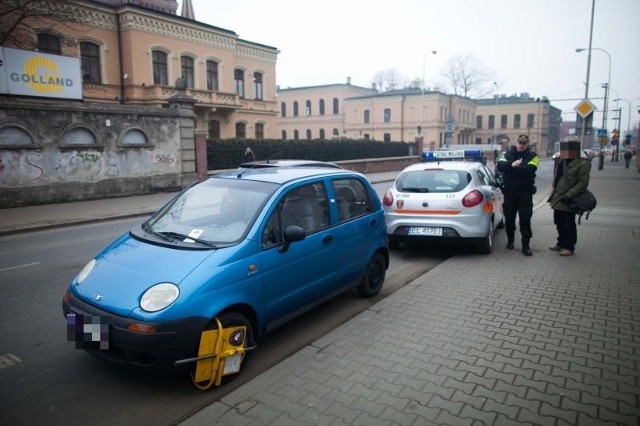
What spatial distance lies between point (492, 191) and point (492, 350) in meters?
4.98

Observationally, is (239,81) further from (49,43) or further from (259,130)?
(49,43)

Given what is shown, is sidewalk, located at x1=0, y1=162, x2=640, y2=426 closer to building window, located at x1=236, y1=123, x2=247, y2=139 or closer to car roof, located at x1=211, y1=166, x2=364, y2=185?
car roof, located at x1=211, y1=166, x2=364, y2=185

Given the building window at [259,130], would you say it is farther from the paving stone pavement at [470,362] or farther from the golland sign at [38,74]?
the paving stone pavement at [470,362]

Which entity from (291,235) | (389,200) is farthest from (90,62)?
(291,235)

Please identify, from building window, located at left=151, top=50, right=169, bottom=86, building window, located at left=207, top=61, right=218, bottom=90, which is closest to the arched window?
building window, located at left=151, top=50, right=169, bottom=86

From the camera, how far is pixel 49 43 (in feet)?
87.6

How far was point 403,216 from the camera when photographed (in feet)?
25.7

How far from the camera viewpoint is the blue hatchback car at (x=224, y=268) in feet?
11.1

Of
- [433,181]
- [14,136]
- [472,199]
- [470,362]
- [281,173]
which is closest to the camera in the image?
[470,362]

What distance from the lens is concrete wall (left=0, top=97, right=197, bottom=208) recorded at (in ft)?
47.5

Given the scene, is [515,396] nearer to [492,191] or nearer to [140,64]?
[492,191]

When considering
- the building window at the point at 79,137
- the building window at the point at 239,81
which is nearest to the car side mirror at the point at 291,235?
the building window at the point at 79,137

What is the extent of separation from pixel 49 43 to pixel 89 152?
15.2 m

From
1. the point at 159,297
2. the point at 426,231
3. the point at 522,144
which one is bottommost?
the point at 426,231
